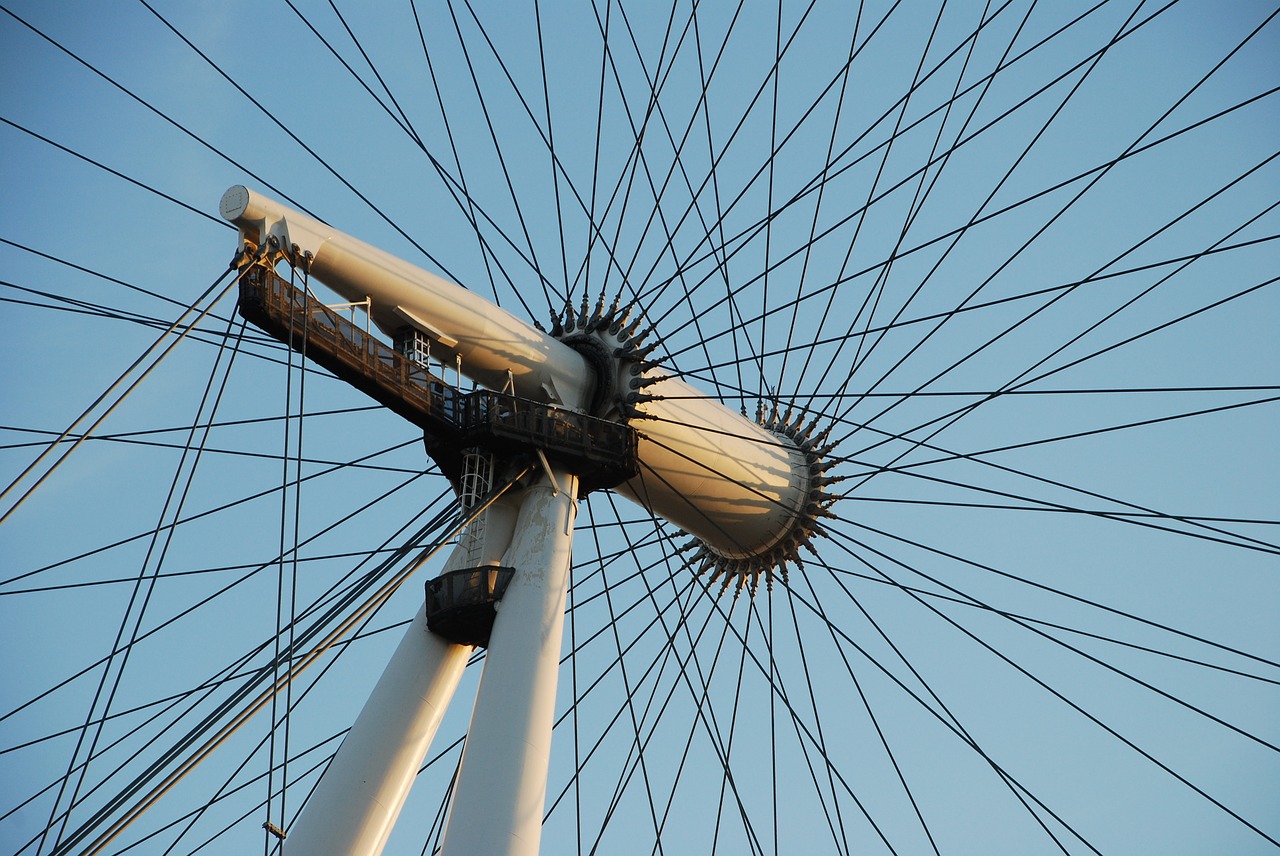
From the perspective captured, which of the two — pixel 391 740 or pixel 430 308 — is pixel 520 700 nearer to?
pixel 391 740

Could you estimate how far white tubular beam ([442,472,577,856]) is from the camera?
12766mm

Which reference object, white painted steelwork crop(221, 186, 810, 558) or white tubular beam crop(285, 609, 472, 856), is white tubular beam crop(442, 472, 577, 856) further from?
white painted steelwork crop(221, 186, 810, 558)

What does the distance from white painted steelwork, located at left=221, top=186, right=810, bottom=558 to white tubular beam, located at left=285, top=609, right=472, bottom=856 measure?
10.3ft

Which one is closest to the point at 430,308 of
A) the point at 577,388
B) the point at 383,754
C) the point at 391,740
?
the point at 577,388

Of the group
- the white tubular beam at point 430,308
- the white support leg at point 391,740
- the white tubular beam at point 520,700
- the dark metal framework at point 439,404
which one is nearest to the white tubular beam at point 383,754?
the white support leg at point 391,740

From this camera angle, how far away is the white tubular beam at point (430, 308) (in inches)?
559

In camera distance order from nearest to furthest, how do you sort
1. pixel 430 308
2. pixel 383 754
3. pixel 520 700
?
1. pixel 520 700
2. pixel 383 754
3. pixel 430 308

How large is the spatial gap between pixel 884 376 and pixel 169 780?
11.3 meters

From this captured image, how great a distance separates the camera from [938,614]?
18.2 m

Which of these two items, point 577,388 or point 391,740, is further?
point 577,388

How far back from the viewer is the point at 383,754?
14.7 m

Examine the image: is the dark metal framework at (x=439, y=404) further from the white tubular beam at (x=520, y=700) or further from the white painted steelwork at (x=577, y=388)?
the white tubular beam at (x=520, y=700)

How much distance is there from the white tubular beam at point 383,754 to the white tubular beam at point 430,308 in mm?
3010

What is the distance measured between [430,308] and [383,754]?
4746mm
